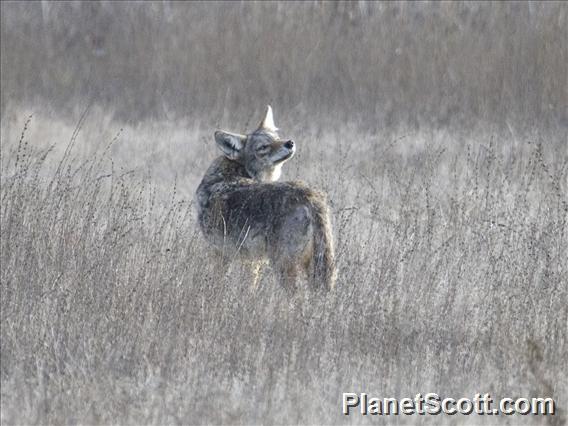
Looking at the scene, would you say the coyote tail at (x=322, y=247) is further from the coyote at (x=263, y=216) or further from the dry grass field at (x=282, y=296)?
the dry grass field at (x=282, y=296)

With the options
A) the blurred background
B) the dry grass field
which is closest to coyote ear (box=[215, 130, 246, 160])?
the dry grass field

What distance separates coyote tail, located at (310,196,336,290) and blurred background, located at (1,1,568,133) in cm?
897

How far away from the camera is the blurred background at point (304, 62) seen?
16.7 metres

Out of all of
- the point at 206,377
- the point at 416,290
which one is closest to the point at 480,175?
the point at 416,290

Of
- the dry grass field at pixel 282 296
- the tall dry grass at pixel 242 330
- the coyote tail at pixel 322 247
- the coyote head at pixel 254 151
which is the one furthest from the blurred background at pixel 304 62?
the coyote tail at pixel 322 247

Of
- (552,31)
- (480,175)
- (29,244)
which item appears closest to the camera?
(29,244)

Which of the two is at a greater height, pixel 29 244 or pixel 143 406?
pixel 29 244

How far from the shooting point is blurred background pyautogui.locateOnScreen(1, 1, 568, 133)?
1672 cm

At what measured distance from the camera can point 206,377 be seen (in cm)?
595

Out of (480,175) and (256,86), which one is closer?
(480,175)

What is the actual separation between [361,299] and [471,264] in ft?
3.73

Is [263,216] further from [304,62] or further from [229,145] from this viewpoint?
[304,62]

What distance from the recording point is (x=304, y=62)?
59.4ft

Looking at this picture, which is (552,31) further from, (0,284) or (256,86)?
(0,284)
